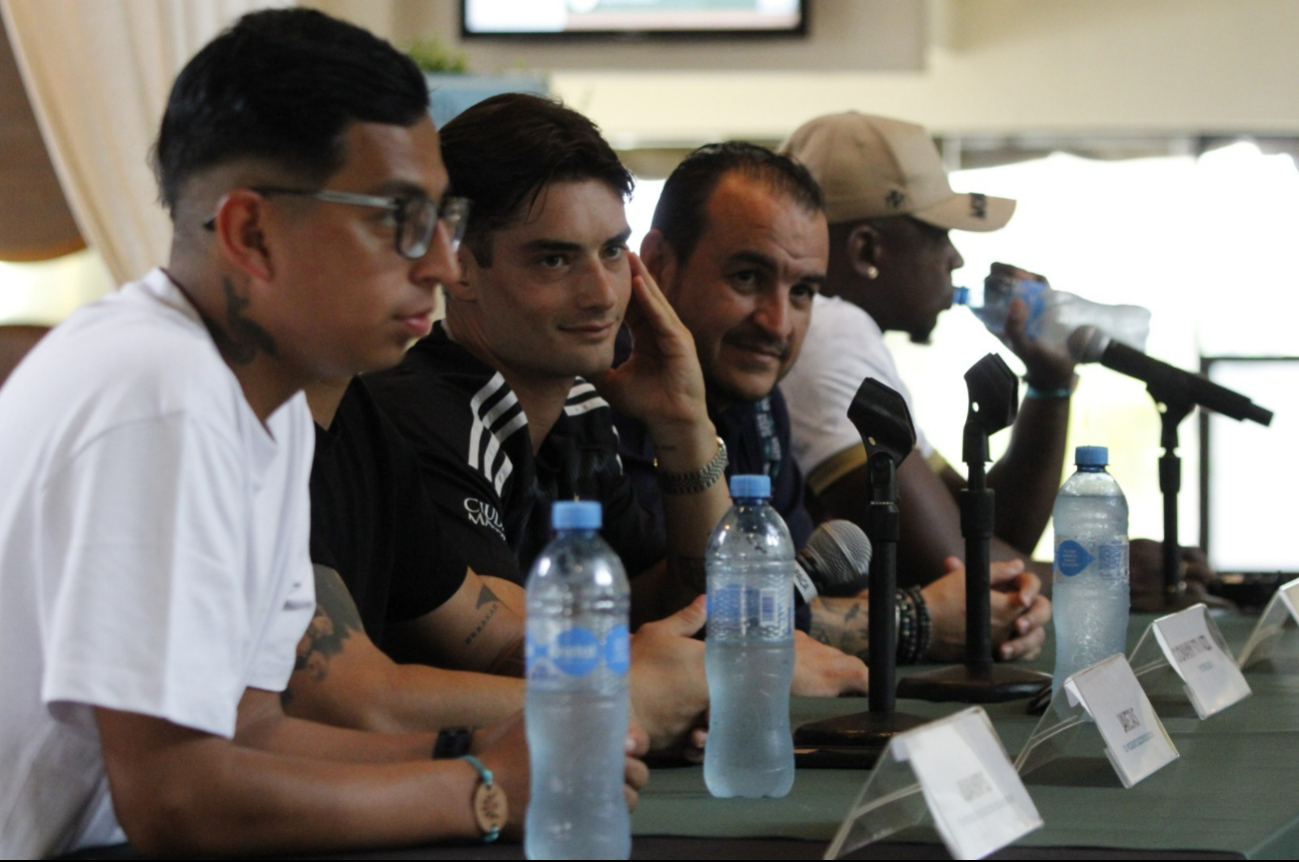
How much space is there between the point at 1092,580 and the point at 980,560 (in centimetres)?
12

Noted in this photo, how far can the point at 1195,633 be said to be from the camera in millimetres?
1563

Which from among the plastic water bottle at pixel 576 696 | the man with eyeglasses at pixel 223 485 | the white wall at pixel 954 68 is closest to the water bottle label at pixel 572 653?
the plastic water bottle at pixel 576 696

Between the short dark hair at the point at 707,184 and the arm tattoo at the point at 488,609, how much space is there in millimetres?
866

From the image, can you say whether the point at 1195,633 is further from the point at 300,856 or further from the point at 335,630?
the point at 300,856

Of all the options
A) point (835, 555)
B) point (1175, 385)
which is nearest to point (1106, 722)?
point (835, 555)

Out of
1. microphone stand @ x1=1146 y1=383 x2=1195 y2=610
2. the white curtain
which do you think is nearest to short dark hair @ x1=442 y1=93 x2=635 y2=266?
microphone stand @ x1=1146 y1=383 x2=1195 y2=610

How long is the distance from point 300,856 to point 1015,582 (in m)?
1.47

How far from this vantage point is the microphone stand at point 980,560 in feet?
5.16

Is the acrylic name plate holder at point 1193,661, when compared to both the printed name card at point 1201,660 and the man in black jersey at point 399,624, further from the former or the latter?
the man in black jersey at point 399,624

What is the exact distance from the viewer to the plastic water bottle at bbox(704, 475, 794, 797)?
1130 millimetres

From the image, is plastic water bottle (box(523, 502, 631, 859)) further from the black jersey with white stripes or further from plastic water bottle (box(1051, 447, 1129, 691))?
A: plastic water bottle (box(1051, 447, 1129, 691))

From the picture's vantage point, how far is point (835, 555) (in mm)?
1549

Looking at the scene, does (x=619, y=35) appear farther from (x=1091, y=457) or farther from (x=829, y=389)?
(x=1091, y=457)

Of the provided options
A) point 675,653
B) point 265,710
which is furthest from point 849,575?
point 265,710
